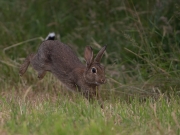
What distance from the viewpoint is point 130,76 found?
824 cm

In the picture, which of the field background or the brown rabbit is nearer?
the field background

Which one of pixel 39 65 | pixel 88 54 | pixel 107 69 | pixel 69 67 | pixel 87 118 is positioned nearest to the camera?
pixel 87 118

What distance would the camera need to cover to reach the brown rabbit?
7.42 m

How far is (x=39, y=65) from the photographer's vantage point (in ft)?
26.7

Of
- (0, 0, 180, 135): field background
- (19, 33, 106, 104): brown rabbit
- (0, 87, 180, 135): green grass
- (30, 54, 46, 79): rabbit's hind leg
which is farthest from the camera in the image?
(30, 54, 46, 79): rabbit's hind leg

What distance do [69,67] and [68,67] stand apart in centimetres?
2

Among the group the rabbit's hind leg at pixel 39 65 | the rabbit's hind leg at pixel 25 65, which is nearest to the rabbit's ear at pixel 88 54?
the rabbit's hind leg at pixel 39 65

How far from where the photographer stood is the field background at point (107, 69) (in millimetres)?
5156

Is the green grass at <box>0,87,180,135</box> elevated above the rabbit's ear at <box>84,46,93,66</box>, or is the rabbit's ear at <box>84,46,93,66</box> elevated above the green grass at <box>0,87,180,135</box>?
the rabbit's ear at <box>84,46,93,66</box>

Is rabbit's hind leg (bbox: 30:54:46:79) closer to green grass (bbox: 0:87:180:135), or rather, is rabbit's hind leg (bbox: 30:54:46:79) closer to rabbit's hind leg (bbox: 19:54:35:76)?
rabbit's hind leg (bbox: 19:54:35:76)

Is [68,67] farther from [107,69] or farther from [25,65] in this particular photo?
[107,69]

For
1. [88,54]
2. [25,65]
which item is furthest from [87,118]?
[25,65]

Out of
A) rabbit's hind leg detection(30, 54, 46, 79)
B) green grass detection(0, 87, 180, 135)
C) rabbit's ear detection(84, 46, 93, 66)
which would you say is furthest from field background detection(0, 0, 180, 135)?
rabbit's ear detection(84, 46, 93, 66)

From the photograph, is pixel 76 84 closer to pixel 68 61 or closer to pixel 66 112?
pixel 68 61
